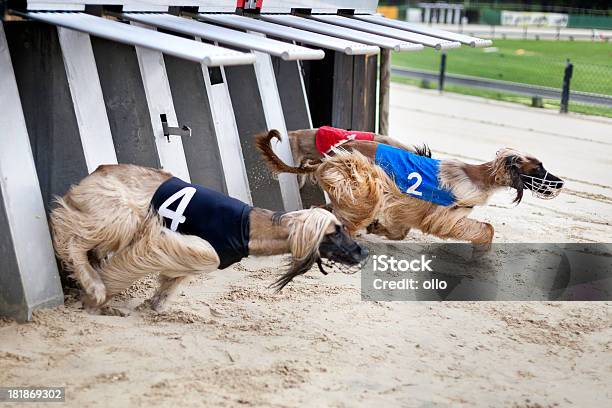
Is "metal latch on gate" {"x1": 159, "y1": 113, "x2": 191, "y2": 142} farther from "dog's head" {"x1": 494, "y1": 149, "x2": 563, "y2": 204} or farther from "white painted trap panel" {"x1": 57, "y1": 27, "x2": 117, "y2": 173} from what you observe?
"dog's head" {"x1": 494, "y1": 149, "x2": 563, "y2": 204}

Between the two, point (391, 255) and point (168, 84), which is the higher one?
point (168, 84)

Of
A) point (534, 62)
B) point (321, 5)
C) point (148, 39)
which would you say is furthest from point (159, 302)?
point (534, 62)

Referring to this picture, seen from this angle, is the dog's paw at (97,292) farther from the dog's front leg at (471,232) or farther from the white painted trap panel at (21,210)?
the dog's front leg at (471,232)

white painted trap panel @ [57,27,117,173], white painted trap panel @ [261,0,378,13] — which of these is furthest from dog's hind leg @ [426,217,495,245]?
white painted trap panel @ [57,27,117,173]

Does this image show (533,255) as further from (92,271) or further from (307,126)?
(92,271)

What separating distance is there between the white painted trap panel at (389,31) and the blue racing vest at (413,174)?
2.72 ft

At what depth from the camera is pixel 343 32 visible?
5.03 meters

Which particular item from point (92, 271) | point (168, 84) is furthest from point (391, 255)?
point (92, 271)

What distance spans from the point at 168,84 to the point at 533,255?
234 centimetres

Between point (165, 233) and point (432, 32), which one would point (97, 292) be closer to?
point (165, 233)

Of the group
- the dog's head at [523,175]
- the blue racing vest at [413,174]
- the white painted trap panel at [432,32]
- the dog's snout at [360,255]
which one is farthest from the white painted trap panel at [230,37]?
the white painted trap panel at [432,32]

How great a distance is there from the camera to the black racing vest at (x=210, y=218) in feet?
11.5

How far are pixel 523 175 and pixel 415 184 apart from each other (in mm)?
592

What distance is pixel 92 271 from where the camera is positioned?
3.68 meters
